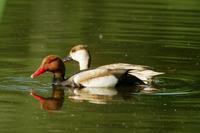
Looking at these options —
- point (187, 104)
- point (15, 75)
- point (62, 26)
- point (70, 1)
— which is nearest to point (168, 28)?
point (62, 26)

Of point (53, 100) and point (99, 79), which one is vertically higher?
point (99, 79)

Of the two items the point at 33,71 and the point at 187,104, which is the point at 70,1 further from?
the point at 187,104

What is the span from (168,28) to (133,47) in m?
2.87

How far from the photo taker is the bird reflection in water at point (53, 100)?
12150 millimetres

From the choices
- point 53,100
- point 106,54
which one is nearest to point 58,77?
point 53,100

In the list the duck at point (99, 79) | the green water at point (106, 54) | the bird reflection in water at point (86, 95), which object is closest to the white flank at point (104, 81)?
the duck at point (99, 79)

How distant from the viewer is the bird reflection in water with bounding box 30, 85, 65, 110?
1215cm

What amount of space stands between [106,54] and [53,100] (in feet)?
13.0

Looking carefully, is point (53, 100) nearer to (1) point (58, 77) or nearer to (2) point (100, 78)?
(2) point (100, 78)

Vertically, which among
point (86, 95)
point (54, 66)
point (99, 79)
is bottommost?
point (86, 95)

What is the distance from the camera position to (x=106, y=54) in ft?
54.0

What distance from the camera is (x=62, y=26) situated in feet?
64.0

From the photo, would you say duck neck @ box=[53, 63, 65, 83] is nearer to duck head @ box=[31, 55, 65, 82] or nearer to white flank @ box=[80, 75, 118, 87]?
duck head @ box=[31, 55, 65, 82]

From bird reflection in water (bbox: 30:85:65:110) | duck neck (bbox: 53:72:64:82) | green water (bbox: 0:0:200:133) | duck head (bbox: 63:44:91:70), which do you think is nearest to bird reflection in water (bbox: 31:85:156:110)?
bird reflection in water (bbox: 30:85:65:110)
